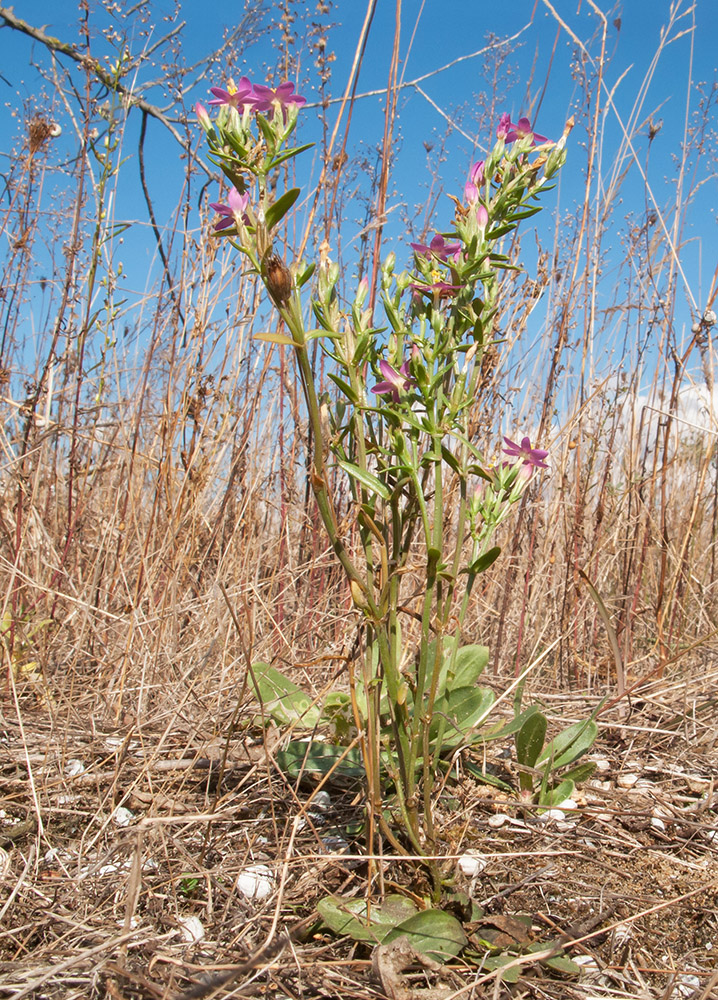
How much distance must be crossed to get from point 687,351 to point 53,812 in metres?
1.98

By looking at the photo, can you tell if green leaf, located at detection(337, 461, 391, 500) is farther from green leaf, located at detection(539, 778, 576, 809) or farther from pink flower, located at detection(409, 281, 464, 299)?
green leaf, located at detection(539, 778, 576, 809)

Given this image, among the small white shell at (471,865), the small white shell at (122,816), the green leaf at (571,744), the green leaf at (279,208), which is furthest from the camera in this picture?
the green leaf at (571,744)

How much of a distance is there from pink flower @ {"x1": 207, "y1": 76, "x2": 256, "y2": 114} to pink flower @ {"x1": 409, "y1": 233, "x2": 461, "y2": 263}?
0.85 ft

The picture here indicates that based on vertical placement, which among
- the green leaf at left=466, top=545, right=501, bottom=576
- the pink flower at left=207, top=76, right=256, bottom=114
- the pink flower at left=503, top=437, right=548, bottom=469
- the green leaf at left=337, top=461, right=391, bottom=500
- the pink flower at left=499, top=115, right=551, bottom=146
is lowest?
the green leaf at left=466, top=545, right=501, bottom=576

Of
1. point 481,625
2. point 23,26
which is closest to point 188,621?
point 481,625

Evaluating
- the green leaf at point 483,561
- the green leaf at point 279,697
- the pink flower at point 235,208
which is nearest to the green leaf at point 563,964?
the green leaf at point 483,561

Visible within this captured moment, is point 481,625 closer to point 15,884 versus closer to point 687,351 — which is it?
point 687,351

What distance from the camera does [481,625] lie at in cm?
232

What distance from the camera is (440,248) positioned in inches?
37.4

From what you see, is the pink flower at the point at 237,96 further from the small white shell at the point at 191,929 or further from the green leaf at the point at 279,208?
the small white shell at the point at 191,929

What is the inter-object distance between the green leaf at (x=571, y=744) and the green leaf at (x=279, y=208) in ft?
3.35

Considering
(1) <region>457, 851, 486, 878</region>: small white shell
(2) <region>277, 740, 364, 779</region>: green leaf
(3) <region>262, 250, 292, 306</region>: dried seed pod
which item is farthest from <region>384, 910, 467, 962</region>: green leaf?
(3) <region>262, 250, 292, 306</region>: dried seed pod

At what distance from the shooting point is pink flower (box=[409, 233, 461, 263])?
3.10 feet

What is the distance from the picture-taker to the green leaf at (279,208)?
749 millimetres
